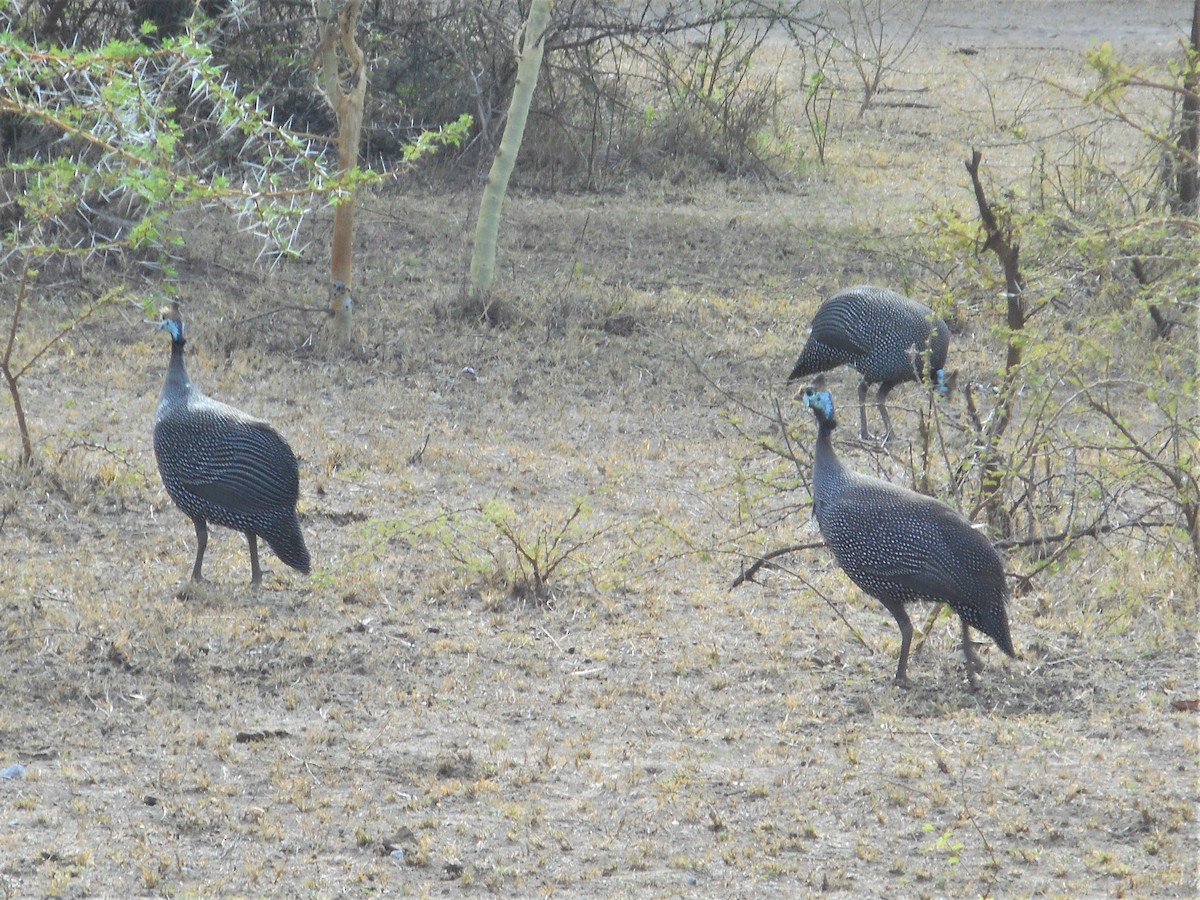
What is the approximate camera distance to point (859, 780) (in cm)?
465

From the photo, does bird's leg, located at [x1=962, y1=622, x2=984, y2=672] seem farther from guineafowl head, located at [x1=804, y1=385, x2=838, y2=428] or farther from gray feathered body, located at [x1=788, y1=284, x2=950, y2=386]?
gray feathered body, located at [x1=788, y1=284, x2=950, y2=386]

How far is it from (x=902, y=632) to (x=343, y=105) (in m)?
5.07

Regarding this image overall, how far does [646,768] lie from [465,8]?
9634 mm

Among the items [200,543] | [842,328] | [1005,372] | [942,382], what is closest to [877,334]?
[842,328]

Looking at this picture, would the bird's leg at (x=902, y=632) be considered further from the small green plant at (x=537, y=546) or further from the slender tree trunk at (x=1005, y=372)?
the small green plant at (x=537, y=546)

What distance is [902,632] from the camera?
17.4 feet

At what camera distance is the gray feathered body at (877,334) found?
27.9 ft

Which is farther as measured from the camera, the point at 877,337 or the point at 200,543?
the point at 877,337

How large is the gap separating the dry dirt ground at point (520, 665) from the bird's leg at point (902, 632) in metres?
0.10

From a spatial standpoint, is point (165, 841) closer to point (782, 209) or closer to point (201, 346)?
point (201, 346)

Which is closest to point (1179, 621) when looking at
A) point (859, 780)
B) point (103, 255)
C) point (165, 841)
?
point (859, 780)

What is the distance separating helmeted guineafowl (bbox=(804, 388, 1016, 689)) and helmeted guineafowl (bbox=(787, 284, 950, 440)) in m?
3.09

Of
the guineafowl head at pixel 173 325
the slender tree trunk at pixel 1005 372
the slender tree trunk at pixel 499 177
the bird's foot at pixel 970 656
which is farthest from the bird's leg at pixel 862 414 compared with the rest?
the guineafowl head at pixel 173 325

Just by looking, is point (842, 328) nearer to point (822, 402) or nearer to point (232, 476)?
point (822, 402)
